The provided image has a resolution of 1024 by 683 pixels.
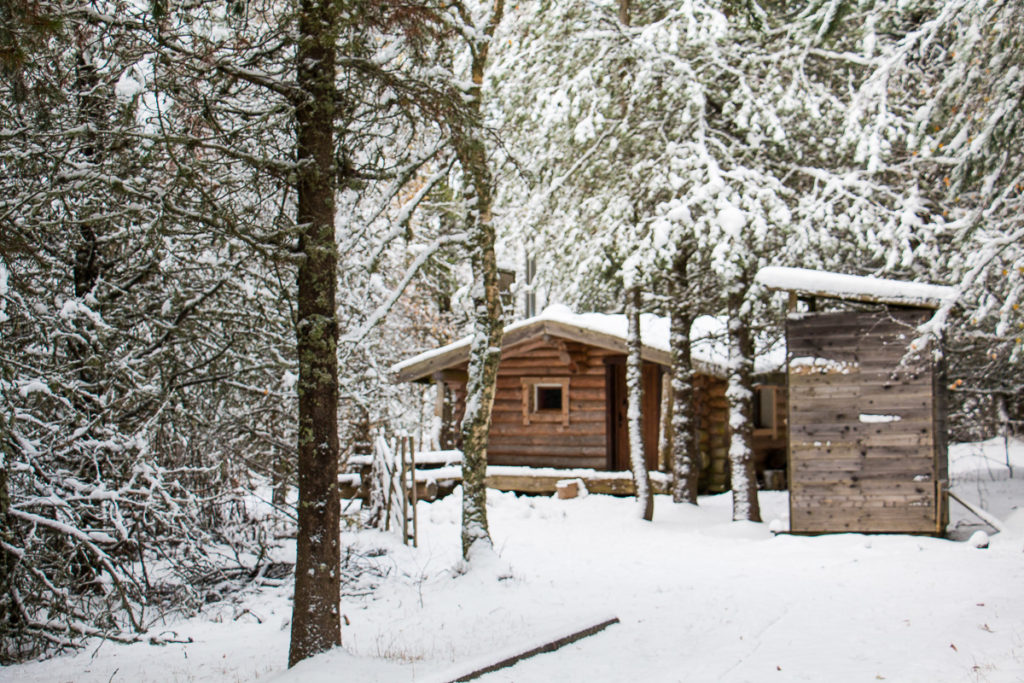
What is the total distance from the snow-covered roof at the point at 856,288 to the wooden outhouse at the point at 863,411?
1cm

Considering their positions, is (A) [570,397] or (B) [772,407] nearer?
(A) [570,397]

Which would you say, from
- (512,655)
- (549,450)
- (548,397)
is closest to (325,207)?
(512,655)

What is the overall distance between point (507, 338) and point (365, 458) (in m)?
5.33

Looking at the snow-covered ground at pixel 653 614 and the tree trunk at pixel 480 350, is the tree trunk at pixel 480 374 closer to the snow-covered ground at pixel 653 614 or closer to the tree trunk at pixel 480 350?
the tree trunk at pixel 480 350

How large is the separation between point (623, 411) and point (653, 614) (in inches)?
483

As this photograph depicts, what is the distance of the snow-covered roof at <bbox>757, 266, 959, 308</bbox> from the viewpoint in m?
12.5

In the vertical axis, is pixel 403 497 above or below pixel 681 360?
below

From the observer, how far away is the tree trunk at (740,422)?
49.8 feet

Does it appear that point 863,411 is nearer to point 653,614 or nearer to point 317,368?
point 653,614

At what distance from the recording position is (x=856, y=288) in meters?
12.6

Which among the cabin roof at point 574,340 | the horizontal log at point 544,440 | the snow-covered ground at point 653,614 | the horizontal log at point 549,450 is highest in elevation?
the cabin roof at point 574,340

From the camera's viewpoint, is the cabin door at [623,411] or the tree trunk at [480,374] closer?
the tree trunk at [480,374]

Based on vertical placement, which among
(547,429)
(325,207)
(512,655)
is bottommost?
(512,655)

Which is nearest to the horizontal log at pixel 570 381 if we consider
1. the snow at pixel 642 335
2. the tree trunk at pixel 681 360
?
the snow at pixel 642 335
